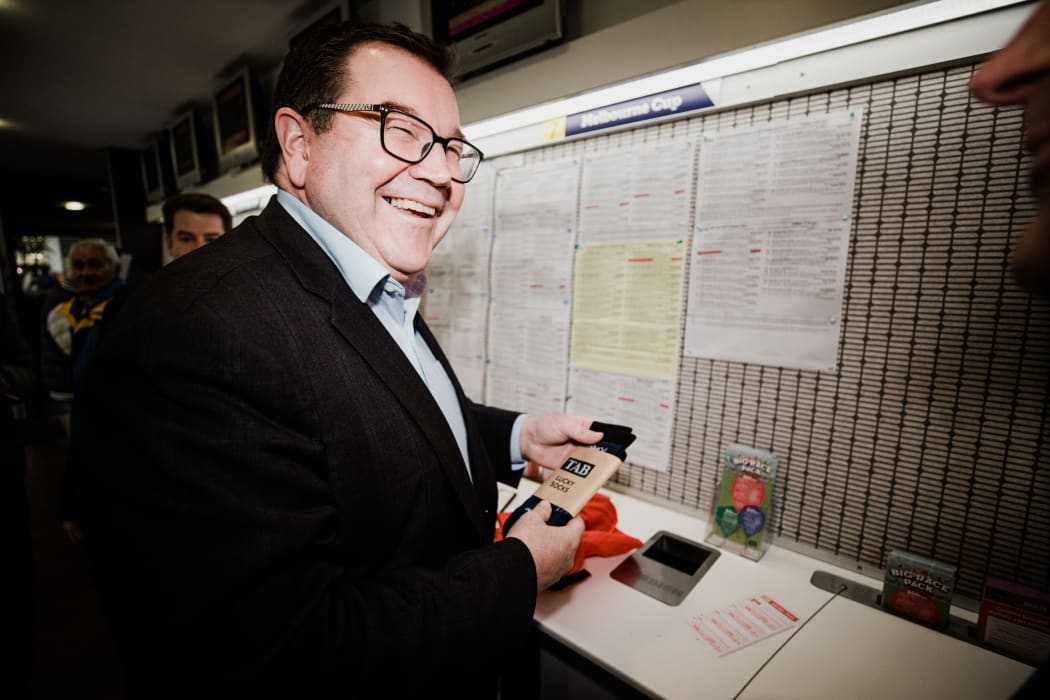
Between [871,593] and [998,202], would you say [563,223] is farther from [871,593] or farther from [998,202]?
[871,593]

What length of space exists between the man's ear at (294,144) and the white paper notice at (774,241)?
871mm

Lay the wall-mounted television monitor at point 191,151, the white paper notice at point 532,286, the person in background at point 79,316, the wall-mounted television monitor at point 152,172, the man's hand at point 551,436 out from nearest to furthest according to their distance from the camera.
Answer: the man's hand at point 551,436, the white paper notice at point 532,286, the person in background at point 79,316, the wall-mounted television monitor at point 191,151, the wall-mounted television monitor at point 152,172

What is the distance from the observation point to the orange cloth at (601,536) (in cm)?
97

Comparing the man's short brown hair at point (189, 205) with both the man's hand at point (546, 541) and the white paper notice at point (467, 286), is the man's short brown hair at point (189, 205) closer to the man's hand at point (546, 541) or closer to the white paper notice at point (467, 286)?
the white paper notice at point (467, 286)

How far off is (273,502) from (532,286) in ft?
3.38

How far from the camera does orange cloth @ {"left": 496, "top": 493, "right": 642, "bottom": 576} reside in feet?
3.17

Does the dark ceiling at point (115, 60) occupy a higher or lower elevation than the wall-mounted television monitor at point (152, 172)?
higher

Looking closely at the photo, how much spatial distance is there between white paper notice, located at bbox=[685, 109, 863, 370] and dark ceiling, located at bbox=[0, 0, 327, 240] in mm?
2004

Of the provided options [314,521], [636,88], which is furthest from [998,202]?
[314,521]

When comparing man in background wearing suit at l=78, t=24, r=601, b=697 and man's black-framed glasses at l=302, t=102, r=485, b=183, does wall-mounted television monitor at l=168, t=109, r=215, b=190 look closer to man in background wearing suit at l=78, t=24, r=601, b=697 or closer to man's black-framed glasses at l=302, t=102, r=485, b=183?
man in background wearing suit at l=78, t=24, r=601, b=697

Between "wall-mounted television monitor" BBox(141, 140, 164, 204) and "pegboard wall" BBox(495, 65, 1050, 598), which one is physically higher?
"wall-mounted television monitor" BBox(141, 140, 164, 204)

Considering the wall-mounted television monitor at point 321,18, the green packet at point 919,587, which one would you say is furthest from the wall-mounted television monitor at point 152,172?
the green packet at point 919,587

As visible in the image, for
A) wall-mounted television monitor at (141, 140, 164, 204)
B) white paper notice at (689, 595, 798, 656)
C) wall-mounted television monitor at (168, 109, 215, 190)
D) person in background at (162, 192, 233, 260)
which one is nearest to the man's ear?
white paper notice at (689, 595, 798, 656)

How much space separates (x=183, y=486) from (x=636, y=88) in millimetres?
1082
